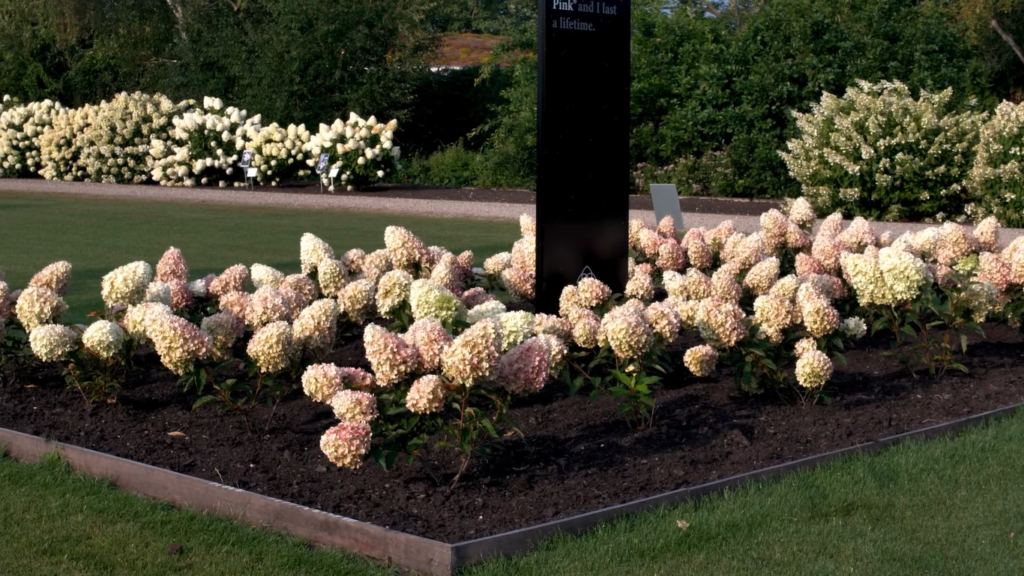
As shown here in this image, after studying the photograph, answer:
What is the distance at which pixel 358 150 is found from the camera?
24.4 m

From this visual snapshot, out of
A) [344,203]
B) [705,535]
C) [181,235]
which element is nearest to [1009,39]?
[344,203]

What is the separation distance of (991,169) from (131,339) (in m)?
12.6

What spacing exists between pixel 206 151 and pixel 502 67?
35.1 feet

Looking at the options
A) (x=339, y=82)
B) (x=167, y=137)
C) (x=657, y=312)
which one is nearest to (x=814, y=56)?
(x=339, y=82)

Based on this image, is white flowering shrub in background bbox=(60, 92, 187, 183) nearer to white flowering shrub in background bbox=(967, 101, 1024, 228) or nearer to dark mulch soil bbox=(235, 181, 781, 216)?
dark mulch soil bbox=(235, 181, 781, 216)

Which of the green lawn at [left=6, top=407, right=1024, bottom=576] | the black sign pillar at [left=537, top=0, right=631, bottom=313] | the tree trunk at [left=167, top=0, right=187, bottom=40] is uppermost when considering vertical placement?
the tree trunk at [left=167, top=0, right=187, bottom=40]

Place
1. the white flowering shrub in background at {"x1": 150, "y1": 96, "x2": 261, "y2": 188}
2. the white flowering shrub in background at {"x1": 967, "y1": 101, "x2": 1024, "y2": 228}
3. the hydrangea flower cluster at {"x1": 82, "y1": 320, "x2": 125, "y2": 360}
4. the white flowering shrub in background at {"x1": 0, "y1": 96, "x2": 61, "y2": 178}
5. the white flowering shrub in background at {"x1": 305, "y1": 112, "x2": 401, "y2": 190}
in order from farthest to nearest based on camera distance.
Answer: the white flowering shrub in background at {"x1": 0, "y1": 96, "x2": 61, "y2": 178}
the white flowering shrub in background at {"x1": 150, "y1": 96, "x2": 261, "y2": 188}
the white flowering shrub in background at {"x1": 305, "y1": 112, "x2": 401, "y2": 190}
the white flowering shrub in background at {"x1": 967, "y1": 101, "x2": 1024, "y2": 228}
the hydrangea flower cluster at {"x1": 82, "y1": 320, "x2": 125, "y2": 360}

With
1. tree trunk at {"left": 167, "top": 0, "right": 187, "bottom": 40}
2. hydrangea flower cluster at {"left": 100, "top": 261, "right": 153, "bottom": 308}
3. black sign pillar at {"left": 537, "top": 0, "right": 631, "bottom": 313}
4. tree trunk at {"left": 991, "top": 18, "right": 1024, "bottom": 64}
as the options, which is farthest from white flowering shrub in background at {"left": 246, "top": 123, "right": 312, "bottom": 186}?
hydrangea flower cluster at {"left": 100, "top": 261, "right": 153, "bottom": 308}

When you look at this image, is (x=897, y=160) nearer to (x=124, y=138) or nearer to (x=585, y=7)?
(x=585, y=7)

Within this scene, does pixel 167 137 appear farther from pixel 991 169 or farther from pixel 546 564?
pixel 546 564

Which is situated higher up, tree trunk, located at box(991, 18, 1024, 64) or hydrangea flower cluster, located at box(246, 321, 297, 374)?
tree trunk, located at box(991, 18, 1024, 64)

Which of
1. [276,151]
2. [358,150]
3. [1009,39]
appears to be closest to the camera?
[358,150]

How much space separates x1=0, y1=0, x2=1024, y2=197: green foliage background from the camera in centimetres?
2167

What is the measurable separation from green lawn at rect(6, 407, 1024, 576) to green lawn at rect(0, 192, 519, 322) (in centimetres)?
428
